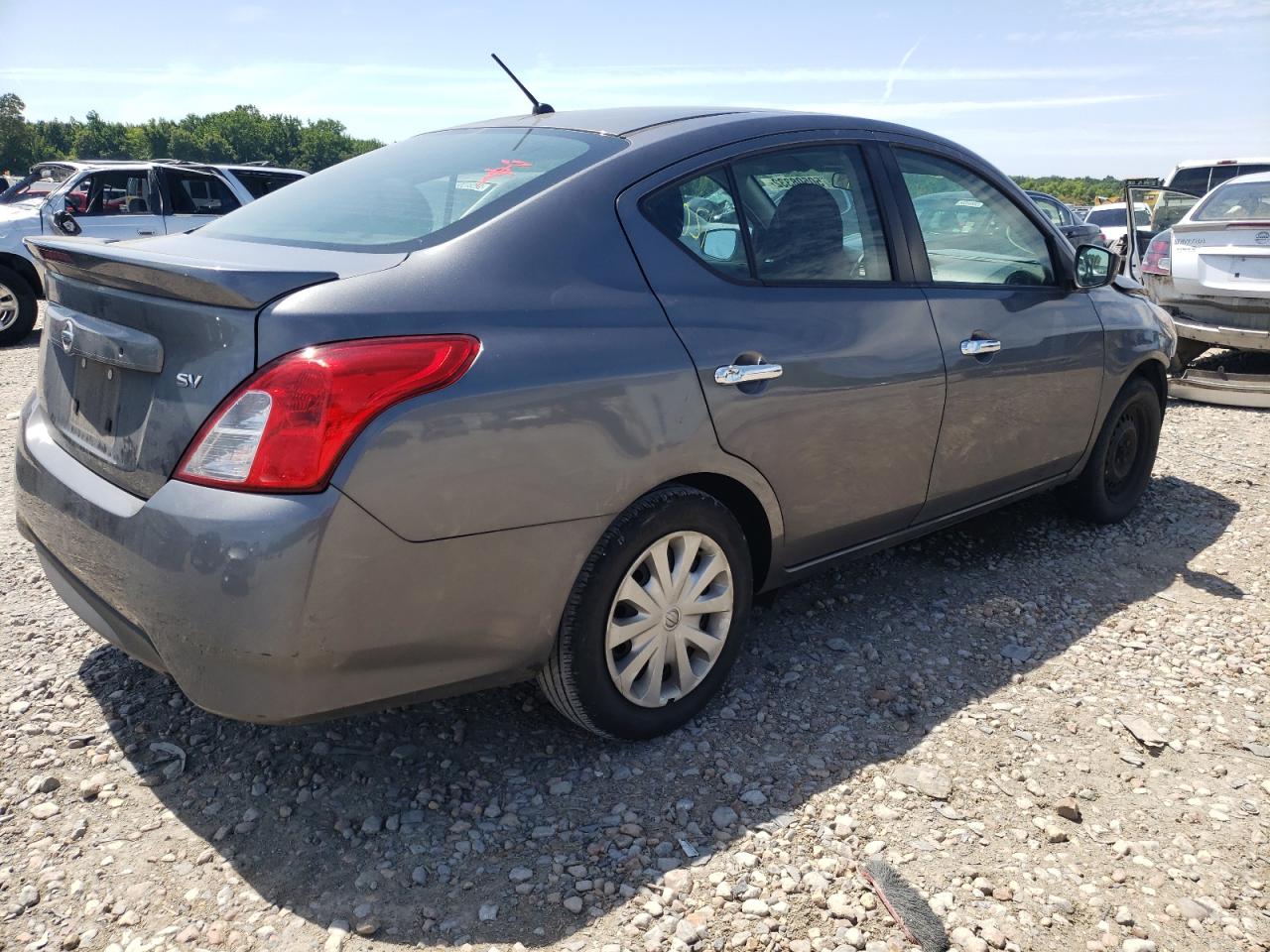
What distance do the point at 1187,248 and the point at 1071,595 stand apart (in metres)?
5.17

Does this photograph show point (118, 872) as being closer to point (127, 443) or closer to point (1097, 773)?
point (127, 443)

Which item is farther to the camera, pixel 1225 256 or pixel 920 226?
pixel 1225 256

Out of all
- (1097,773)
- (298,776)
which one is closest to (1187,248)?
(1097,773)

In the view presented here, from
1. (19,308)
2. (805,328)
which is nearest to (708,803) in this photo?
(805,328)

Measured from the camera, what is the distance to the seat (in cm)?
297

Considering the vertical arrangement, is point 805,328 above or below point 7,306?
above

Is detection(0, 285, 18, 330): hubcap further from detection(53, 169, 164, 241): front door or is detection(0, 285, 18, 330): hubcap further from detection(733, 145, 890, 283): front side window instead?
detection(733, 145, 890, 283): front side window

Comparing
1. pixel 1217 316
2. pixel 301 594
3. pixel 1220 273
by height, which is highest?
pixel 1220 273

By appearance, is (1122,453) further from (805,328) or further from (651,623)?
(651,623)

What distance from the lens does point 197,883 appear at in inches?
88.9

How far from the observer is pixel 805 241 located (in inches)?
122

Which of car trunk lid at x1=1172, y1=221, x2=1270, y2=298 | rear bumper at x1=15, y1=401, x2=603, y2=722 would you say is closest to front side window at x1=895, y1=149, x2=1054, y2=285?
rear bumper at x1=15, y1=401, x2=603, y2=722

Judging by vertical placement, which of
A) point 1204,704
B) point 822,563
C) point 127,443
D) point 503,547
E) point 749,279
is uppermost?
point 749,279

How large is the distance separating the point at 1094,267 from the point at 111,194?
10.6 meters
